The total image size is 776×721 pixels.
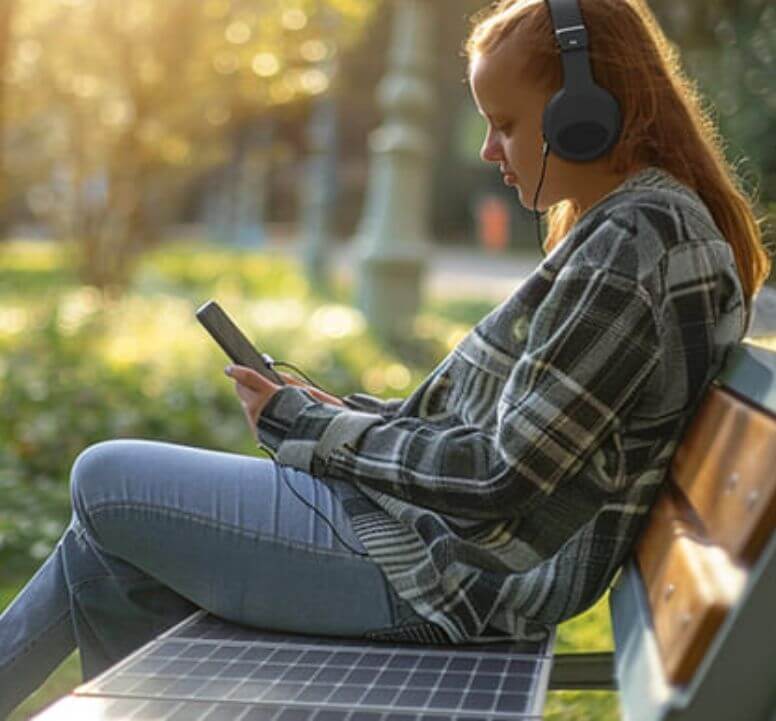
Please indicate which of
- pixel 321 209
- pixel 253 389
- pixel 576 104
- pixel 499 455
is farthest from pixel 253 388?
pixel 321 209

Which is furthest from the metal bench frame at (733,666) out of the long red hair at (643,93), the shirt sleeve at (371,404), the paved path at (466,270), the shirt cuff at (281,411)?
the paved path at (466,270)

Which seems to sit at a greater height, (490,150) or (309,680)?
(490,150)

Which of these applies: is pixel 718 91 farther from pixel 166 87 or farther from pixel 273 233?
pixel 273 233

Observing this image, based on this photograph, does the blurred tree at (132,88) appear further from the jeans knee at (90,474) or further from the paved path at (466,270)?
the jeans knee at (90,474)

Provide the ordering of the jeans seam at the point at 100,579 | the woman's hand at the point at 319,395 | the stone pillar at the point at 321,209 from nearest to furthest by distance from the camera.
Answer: the jeans seam at the point at 100,579
the woman's hand at the point at 319,395
the stone pillar at the point at 321,209

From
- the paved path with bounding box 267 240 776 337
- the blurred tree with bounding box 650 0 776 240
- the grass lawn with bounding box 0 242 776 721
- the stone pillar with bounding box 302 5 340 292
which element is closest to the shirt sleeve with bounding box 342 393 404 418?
the grass lawn with bounding box 0 242 776 721

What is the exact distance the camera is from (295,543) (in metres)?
2.51

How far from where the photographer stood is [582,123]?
2.34m

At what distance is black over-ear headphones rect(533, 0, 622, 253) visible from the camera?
234 cm

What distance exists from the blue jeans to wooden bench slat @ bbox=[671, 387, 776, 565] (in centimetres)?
52

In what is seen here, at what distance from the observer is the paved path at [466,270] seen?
62.1 feet

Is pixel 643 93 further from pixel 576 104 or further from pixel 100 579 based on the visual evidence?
pixel 100 579

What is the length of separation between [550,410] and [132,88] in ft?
40.9

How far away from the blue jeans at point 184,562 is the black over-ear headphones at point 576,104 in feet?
2.08
